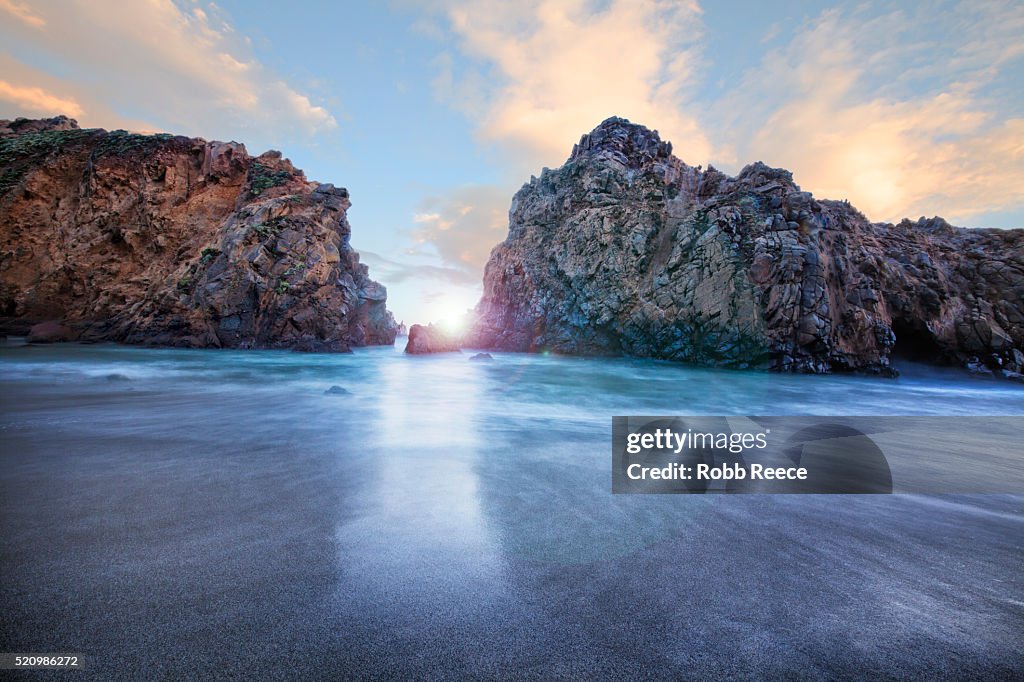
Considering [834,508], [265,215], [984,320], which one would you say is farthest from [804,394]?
[265,215]

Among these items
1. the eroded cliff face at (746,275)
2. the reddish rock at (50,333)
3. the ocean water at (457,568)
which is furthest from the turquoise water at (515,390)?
the reddish rock at (50,333)

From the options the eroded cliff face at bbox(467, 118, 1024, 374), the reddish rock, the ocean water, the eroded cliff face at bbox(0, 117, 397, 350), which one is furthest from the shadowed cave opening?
the reddish rock

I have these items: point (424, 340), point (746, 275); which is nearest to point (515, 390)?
point (424, 340)

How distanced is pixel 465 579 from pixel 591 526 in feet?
3.90

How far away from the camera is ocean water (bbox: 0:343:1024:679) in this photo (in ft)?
5.18

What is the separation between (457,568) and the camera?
227 cm

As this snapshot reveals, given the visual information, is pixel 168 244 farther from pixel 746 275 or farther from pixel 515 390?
pixel 746 275

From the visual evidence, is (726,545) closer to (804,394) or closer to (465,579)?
(465,579)

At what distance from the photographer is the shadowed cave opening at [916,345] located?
24255mm

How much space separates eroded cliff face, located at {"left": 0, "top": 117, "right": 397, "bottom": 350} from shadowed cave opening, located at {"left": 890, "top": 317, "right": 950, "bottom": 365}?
38375 mm

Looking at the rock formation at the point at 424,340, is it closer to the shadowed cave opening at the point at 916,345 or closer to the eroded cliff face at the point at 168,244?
the eroded cliff face at the point at 168,244

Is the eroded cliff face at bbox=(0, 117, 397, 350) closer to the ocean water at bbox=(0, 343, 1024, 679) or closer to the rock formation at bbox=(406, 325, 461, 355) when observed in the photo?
the rock formation at bbox=(406, 325, 461, 355)

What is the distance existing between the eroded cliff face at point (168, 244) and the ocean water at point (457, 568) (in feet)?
70.4

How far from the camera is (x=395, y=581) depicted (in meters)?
2.11
